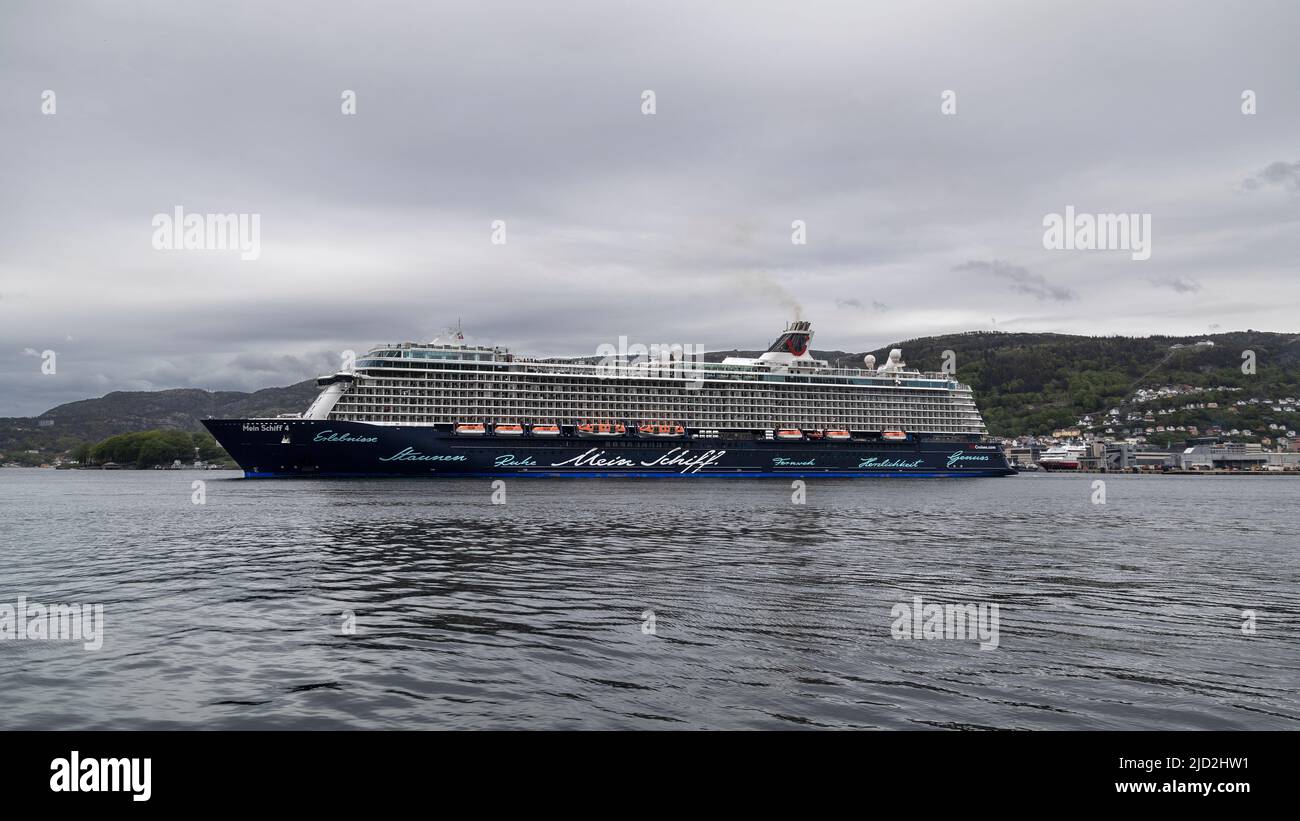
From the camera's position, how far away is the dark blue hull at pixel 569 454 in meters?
88.9

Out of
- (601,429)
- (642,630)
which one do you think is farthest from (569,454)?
(642,630)

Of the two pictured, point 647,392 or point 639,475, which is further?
point 647,392

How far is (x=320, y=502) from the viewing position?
2163 inches

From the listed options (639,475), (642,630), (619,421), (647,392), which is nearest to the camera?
(642,630)

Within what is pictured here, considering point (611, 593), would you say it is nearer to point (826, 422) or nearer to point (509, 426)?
point (509, 426)

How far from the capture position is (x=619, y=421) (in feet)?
358

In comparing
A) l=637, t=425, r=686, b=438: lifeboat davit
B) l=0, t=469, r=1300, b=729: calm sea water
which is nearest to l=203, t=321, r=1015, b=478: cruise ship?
l=637, t=425, r=686, b=438: lifeboat davit

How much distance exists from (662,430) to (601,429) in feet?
31.4

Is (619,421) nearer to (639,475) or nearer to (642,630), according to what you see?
(639,475)

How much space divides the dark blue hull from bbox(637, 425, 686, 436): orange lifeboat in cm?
119

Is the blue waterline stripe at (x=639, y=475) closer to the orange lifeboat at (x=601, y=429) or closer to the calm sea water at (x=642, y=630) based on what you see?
the orange lifeboat at (x=601, y=429)

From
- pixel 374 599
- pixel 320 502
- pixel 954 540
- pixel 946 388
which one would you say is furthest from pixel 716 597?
pixel 946 388
